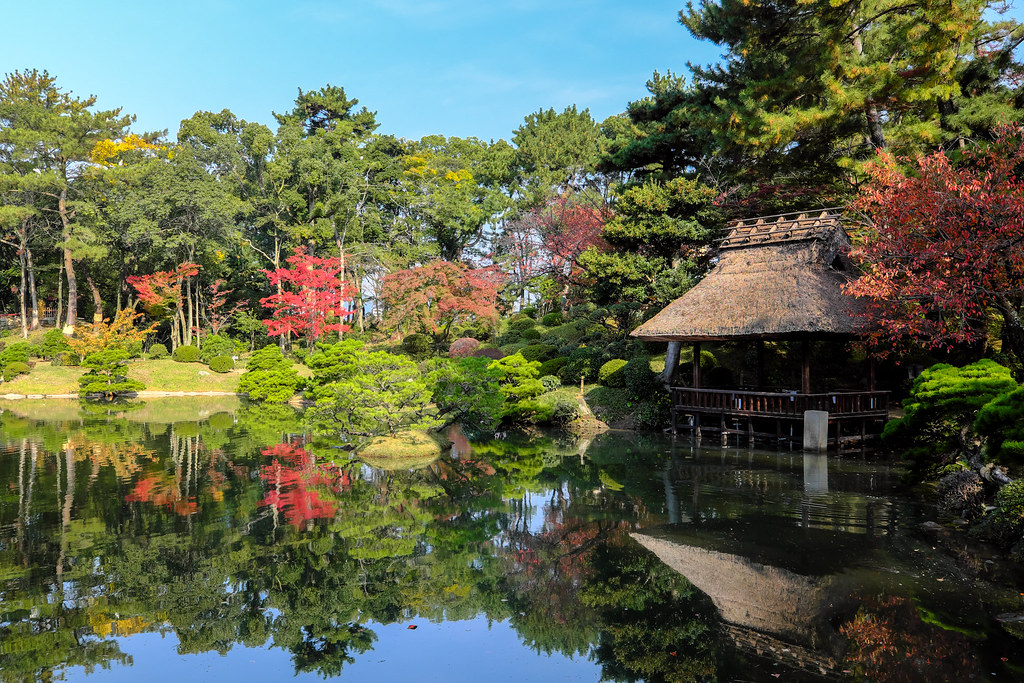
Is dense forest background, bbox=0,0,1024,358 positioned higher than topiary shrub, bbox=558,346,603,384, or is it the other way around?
dense forest background, bbox=0,0,1024,358

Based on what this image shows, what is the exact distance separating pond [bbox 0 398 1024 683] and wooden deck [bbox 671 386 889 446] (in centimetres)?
205

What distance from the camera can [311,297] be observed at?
103 feet

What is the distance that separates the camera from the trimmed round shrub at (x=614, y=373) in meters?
21.4

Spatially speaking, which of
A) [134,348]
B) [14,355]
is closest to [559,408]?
[134,348]

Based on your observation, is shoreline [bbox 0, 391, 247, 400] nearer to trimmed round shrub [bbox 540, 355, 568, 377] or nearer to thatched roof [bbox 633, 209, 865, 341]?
trimmed round shrub [bbox 540, 355, 568, 377]

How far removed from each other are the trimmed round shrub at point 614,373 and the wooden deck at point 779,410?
9.62 ft

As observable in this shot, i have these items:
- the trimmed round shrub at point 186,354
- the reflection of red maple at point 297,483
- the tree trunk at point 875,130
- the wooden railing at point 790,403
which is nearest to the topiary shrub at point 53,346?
the trimmed round shrub at point 186,354

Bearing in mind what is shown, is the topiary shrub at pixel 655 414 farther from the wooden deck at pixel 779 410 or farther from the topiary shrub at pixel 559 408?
the topiary shrub at pixel 559 408

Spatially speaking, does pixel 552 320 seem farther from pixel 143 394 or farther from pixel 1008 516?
pixel 1008 516

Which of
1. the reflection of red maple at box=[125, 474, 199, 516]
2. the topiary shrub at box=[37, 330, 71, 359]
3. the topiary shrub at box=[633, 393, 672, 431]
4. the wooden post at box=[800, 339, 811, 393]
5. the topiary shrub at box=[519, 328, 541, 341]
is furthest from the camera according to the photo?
the topiary shrub at box=[37, 330, 71, 359]

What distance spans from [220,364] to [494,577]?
26695 mm

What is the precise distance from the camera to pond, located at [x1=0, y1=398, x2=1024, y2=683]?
6277 millimetres

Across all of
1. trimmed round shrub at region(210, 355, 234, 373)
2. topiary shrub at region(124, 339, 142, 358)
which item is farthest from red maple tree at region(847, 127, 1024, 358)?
topiary shrub at region(124, 339, 142, 358)

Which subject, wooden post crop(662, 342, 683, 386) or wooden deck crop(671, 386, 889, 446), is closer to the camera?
wooden deck crop(671, 386, 889, 446)
